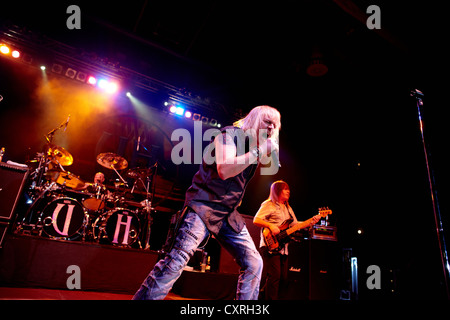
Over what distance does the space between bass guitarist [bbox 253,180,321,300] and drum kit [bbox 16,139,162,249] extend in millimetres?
2280

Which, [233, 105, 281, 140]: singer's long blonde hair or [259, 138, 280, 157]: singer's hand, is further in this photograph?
[233, 105, 281, 140]: singer's long blonde hair

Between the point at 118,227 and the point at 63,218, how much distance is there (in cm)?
95

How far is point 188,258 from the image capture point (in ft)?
5.72

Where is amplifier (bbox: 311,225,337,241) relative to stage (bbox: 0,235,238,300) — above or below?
above

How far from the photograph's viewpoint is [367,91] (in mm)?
6117

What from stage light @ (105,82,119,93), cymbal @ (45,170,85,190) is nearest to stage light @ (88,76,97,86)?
stage light @ (105,82,119,93)

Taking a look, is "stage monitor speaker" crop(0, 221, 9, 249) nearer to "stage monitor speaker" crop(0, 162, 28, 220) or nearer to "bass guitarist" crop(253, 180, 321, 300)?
"stage monitor speaker" crop(0, 162, 28, 220)

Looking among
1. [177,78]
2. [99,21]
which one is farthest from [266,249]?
[99,21]

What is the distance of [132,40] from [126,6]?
1.08m

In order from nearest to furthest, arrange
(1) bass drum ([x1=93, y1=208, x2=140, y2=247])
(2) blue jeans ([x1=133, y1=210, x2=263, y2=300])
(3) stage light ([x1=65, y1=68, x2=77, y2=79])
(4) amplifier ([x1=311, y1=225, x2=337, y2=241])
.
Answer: (2) blue jeans ([x1=133, y1=210, x2=263, y2=300]), (1) bass drum ([x1=93, y1=208, x2=140, y2=247]), (4) amplifier ([x1=311, y1=225, x2=337, y2=241]), (3) stage light ([x1=65, y1=68, x2=77, y2=79])

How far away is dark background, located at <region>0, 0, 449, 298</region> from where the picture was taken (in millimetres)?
4629

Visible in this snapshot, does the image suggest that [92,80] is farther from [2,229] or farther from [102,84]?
[2,229]

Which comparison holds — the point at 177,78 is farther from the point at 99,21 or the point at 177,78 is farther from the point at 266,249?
the point at 266,249

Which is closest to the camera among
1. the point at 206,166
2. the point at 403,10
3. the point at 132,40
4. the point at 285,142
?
the point at 206,166
